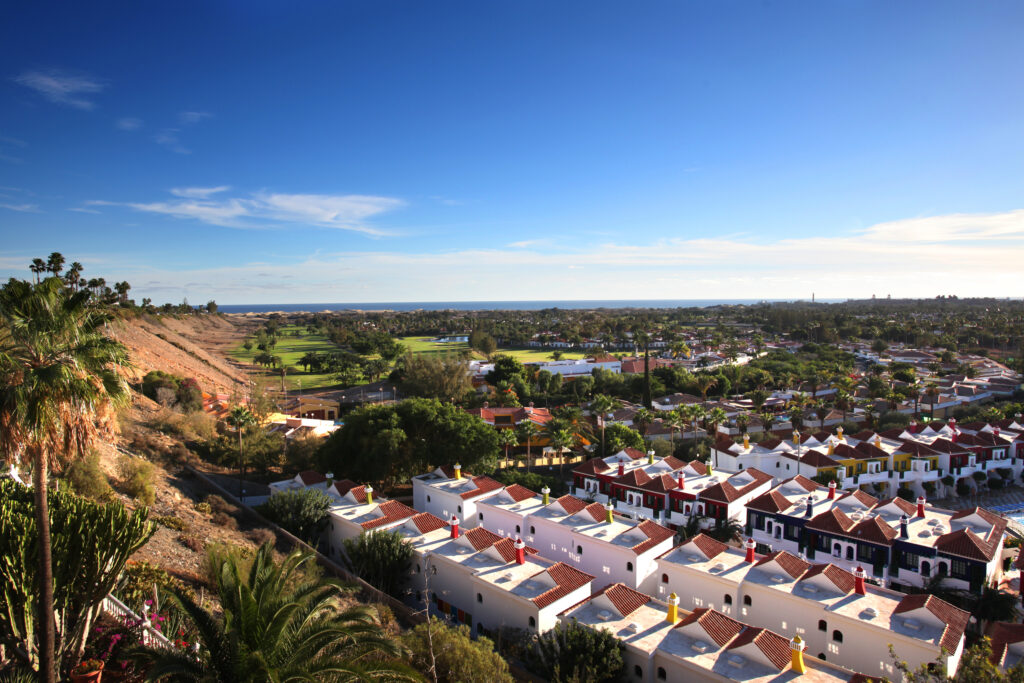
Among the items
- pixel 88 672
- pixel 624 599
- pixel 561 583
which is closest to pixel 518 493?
pixel 561 583

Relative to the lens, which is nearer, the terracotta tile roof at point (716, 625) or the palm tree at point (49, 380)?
the palm tree at point (49, 380)

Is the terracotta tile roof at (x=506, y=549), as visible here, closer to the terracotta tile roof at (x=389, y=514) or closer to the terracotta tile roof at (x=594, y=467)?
the terracotta tile roof at (x=389, y=514)

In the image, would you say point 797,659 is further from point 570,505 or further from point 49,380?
point 49,380

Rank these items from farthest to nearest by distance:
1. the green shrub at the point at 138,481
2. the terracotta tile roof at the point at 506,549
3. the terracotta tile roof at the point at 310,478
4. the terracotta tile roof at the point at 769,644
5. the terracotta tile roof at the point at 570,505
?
the terracotta tile roof at the point at 310,478, the terracotta tile roof at the point at 570,505, the green shrub at the point at 138,481, the terracotta tile roof at the point at 506,549, the terracotta tile roof at the point at 769,644

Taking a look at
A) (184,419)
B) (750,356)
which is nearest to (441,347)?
(750,356)

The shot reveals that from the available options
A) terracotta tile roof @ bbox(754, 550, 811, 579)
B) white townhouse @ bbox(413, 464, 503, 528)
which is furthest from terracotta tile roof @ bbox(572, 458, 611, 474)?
terracotta tile roof @ bbox(754, 550, 811, 579)

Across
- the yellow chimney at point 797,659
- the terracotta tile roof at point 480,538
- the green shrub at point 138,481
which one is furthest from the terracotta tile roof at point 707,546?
the green shrub at point 138,481

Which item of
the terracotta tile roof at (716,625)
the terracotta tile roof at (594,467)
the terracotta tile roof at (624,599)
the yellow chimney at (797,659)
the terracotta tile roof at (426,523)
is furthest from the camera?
the terracotta tile roof at (594,467)

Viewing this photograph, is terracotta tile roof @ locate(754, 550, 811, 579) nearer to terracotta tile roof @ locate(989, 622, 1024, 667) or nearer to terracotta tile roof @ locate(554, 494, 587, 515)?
terracotta tile roof @ locate(989, 622, 1024, 667)
